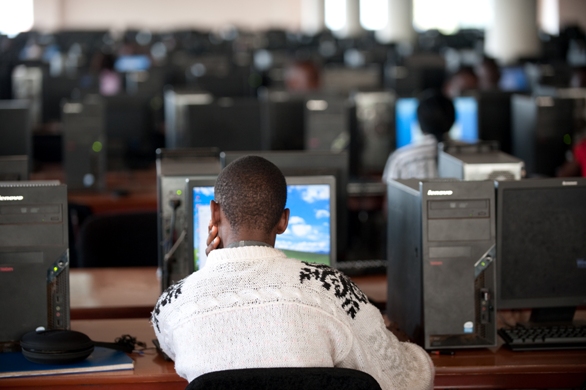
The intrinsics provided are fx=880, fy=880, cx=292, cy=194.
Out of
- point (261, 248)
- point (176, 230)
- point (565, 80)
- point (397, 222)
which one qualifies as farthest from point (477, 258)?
point (565, 80)

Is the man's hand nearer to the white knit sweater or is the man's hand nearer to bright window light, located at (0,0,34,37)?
the white knit sweater

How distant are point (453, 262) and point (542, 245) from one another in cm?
30

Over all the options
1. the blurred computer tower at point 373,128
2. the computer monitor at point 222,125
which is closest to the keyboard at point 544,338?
the computer monitor at point 222,125

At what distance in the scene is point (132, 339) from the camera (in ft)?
7.07

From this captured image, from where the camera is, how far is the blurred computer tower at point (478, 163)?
7.77 ft

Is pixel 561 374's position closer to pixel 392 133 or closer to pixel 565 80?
pixel 392 133

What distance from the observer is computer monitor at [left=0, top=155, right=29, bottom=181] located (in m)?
2.49

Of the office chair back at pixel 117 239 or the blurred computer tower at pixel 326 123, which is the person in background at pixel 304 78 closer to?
the blurred computer tower at pixel 326 123

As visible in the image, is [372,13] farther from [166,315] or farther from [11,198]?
[166,315]

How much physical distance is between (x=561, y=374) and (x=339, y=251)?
0.92 m

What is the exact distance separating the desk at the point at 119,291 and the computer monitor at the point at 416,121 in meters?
2.22

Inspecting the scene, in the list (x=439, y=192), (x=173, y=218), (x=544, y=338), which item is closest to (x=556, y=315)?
(x=544, y=338)

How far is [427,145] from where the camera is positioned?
3.49 meters

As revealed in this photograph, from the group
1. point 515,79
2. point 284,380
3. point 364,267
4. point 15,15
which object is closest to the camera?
point 284,380
